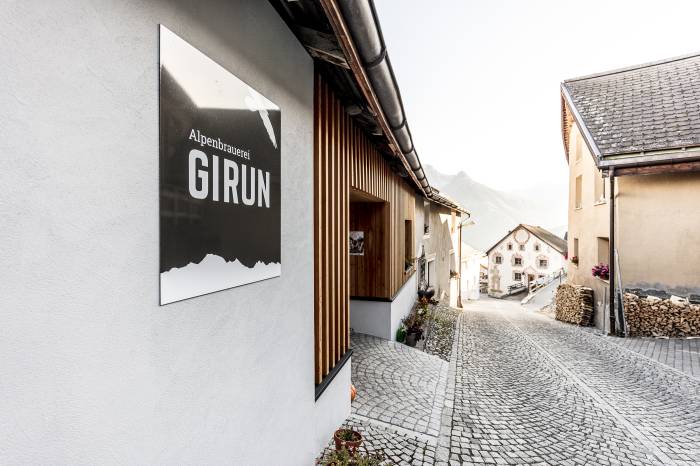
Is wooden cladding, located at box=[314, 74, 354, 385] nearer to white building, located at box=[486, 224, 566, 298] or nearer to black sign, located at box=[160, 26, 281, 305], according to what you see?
black sign, located at box=[160, 26, 281, 305]

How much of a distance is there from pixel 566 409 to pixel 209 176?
235 inches

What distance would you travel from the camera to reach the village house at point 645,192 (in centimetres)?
888

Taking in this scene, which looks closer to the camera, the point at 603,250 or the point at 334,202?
the point at 334,202

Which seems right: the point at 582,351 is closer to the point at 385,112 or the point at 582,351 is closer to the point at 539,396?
the point at 539,396

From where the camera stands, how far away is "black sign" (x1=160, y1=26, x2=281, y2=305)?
1.51 m

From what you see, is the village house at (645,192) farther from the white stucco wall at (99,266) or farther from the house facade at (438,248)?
the white stucco wall at (99,266)

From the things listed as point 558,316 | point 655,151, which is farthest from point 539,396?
point 558,316

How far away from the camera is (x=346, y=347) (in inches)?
173

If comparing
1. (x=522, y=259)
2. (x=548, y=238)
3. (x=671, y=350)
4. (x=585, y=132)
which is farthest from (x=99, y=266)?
(x=522, y=259)

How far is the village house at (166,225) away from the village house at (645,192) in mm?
9799

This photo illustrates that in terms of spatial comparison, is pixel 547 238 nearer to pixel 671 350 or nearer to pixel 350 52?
pixel 671 350

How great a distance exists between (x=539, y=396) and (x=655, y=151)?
7.85m

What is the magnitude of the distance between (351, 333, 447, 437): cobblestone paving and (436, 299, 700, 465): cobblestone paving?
0.78 feet

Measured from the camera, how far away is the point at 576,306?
38.1 ft
